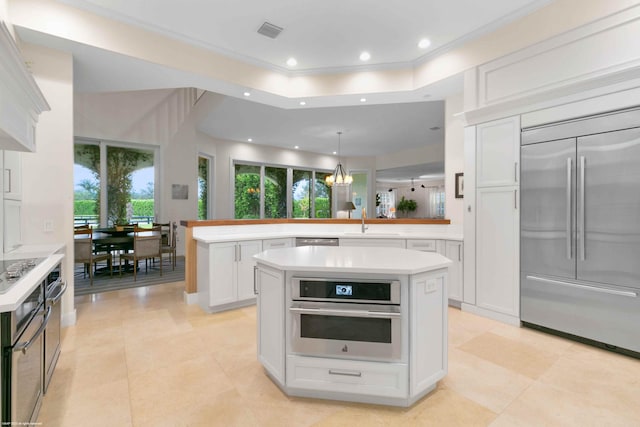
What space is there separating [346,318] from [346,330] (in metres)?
0.07

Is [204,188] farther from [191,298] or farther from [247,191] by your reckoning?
[191,298]

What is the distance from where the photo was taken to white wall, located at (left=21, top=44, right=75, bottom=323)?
124 inches

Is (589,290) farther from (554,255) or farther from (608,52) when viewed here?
(608,52)

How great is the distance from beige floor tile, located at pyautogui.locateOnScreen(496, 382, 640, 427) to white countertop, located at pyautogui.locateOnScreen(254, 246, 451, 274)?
96cm

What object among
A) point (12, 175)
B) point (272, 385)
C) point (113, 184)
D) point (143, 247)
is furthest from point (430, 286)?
point (113, 184)

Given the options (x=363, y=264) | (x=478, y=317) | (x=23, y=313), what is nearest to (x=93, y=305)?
(x=23, y=313)

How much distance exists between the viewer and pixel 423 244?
4.14 m

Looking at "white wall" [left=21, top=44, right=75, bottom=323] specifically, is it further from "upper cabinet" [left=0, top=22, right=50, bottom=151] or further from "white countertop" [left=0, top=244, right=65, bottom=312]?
"upper cabinet" [left=0, top=22, right=50, bottom=151]

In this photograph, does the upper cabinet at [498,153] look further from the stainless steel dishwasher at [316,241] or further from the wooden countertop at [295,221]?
the stainless steel dishwasher at [316,241]

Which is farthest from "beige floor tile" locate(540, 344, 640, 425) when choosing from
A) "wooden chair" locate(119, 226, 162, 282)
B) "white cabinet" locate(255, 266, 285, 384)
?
"wooden chair" locate(119, 226, 162, 282)

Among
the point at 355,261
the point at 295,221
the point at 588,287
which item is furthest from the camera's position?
the point at 295,221

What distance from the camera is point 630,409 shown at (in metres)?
1.93

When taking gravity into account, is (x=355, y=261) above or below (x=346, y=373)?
above

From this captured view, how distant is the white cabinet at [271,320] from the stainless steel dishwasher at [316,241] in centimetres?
216
